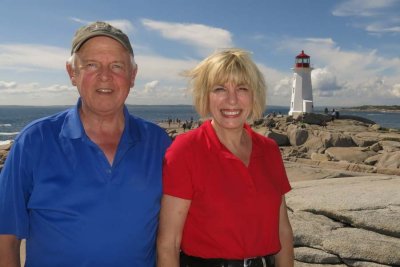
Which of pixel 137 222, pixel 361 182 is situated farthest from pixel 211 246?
pixel 361 182

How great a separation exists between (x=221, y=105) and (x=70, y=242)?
1290 mm

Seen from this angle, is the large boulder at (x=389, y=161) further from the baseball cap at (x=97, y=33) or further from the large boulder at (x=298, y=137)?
the baseball cap at (x=97, y=33)

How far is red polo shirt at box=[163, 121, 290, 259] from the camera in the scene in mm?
2551

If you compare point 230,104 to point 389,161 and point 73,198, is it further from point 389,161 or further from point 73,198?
point 389,161

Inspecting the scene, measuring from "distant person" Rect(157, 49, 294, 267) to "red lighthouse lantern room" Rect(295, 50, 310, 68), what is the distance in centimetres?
4809

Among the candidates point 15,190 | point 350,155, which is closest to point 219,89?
point 15,190

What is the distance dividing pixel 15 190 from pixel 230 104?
4.70 feet

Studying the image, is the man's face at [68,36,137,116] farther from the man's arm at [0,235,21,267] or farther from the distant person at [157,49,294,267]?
the man's arm at [0,235,21,267]

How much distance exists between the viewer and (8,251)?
2.38 m

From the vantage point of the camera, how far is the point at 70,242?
2.40 metres

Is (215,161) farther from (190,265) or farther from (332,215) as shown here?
(332,215)

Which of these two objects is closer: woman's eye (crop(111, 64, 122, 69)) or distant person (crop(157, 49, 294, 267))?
distant person (crop(157, 49, 294, 267))

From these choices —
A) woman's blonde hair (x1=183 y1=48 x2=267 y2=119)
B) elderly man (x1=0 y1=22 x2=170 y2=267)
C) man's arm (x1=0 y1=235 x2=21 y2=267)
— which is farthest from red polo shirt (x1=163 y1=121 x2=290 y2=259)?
man's arm (x1=0 y1=235 x2=21 y2=267)

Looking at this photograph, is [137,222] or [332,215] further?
[332,215]
